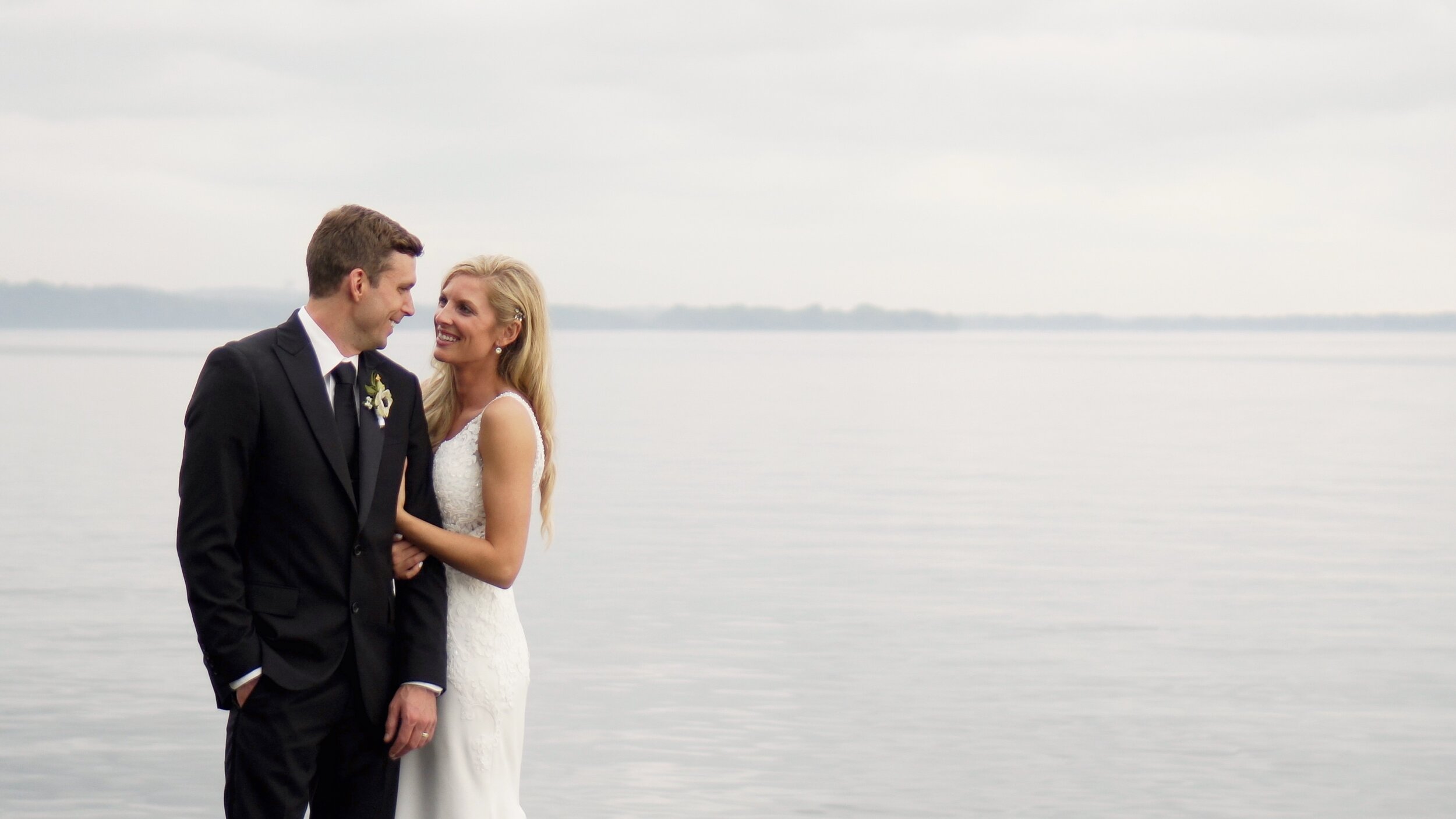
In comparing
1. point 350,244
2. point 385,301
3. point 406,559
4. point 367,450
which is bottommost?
point 406,559

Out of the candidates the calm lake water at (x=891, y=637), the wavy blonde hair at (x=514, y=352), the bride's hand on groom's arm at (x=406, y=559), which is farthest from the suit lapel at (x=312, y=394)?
the calm lake water at (x=891, y=637)

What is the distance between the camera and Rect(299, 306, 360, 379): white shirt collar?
3.84 meters

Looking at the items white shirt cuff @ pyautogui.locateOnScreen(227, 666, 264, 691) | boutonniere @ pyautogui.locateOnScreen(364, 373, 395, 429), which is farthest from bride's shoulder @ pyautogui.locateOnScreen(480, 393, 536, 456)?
white shirt cuff @ pyautogui.locateOnScreen(227, 666, 264, 691)

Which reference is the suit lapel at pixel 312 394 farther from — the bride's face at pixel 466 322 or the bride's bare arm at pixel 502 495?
the bride's face at pixel 466 322

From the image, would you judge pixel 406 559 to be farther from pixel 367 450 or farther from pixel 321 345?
pixel 321 345

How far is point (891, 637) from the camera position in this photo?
11.4 m

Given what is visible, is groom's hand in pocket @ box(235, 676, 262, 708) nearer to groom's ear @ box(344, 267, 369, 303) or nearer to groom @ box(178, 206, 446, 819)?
groom @ box(178, 206, 446, 819)

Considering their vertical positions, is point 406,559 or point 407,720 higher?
point 406,559

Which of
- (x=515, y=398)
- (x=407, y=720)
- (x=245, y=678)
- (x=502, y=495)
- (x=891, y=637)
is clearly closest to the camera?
(x=245, y=678)

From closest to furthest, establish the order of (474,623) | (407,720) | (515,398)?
(407,720) < (515,398) < (474,623)

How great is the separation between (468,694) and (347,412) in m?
0.94

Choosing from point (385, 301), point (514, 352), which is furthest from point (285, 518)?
point (514, 352)

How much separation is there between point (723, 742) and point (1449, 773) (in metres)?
3.39

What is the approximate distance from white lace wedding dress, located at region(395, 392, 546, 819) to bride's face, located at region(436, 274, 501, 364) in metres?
0.15
